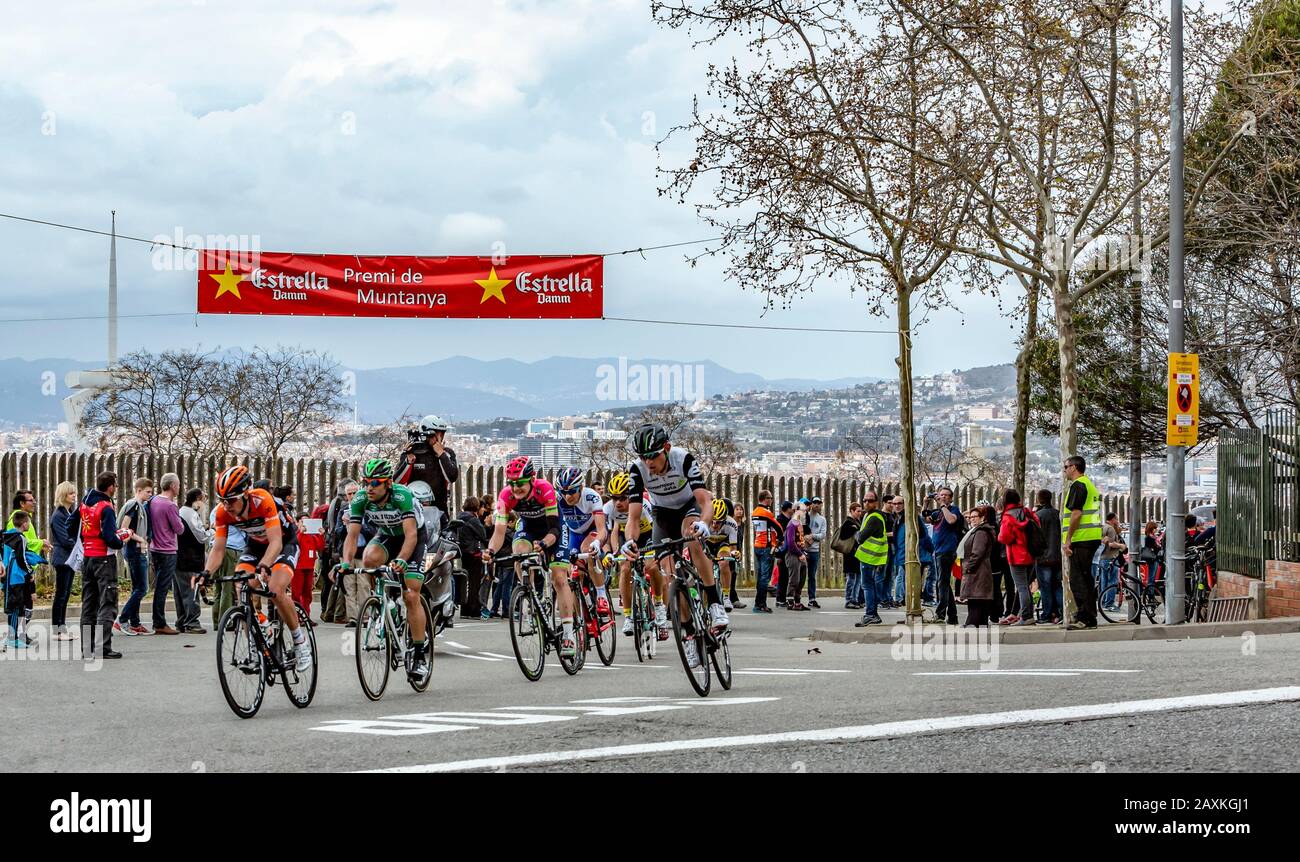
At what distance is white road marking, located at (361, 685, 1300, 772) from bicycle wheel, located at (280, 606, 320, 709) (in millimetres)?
3251

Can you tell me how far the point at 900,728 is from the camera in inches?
345

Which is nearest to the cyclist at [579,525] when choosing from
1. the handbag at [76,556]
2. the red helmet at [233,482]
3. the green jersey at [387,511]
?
the green jersey at [387,511]

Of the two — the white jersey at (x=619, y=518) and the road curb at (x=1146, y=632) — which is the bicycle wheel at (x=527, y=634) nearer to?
the white jersey at (x=619, y=518)

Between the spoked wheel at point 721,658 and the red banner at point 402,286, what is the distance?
1285 cm

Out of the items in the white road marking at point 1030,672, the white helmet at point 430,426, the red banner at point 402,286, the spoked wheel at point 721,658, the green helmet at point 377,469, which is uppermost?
the red banner at point 402,286

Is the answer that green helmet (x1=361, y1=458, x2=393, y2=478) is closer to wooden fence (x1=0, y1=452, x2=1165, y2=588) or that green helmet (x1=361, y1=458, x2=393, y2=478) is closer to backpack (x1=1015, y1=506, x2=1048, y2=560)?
backpack (x1=1015, y1=506, x2=1048, y2=560)

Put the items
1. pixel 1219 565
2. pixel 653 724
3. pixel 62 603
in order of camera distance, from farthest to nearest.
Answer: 1. pixel 1219 565
2. pixel 62 603
3. pixel 653 724

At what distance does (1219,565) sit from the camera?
20078mm

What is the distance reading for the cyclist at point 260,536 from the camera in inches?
425

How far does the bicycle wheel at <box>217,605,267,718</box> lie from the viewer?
1018cm
